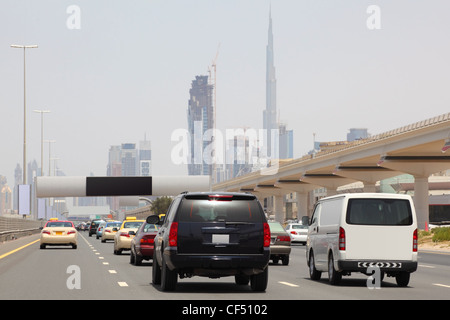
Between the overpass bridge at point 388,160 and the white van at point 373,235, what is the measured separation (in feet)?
149

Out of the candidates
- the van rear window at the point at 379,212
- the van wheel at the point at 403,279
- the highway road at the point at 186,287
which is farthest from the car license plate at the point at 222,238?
the van wheel at the point at 403,279

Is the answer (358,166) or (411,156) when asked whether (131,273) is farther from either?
(358,166)

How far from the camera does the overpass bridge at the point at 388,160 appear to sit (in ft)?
227

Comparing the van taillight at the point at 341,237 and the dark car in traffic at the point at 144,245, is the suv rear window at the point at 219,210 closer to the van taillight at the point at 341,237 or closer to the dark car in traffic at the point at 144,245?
the van taillight at the point at 341,237

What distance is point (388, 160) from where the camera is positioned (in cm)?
7994

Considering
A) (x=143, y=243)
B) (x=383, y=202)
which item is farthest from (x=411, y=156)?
(x=383, y=202)

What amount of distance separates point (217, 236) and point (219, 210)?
0.53 metres

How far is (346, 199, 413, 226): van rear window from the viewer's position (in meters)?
19.5

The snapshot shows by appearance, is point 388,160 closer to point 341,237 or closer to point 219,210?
point 341,237

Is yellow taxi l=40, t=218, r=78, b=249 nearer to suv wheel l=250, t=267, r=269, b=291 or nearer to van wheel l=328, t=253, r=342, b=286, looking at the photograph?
van wheel l=328, t=253, r=342, b=286

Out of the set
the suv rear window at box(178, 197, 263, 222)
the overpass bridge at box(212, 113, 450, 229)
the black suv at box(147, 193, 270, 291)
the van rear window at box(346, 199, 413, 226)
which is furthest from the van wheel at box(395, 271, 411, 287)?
the overpass bridge at box(212, 113, 450, 229)

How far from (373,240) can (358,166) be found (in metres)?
77.7

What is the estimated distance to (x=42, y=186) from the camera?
108 m

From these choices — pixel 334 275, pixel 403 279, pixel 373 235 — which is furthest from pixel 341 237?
pixel 403 279
